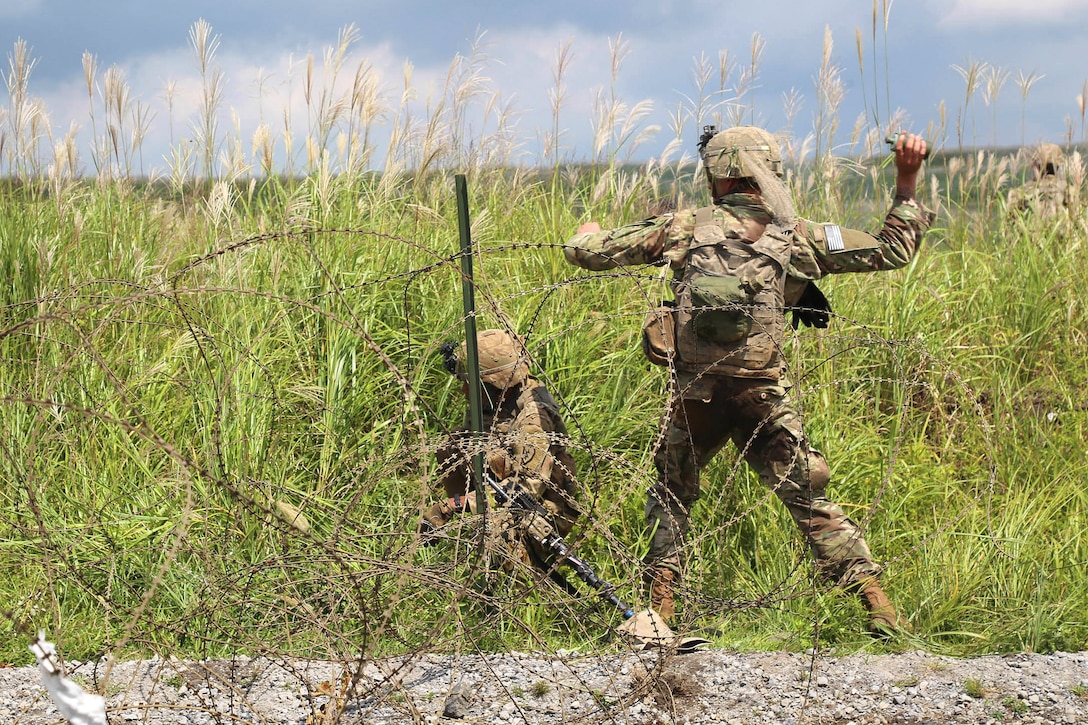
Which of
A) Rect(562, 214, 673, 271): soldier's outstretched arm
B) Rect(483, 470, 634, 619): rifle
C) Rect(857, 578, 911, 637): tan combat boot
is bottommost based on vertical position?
Rect(857, 578, 911, 637): tan combat boot

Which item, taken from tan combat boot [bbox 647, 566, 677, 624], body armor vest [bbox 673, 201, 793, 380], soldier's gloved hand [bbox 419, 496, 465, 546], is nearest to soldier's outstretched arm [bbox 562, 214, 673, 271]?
body armor vest [bbox 673, 201, 793, 380]

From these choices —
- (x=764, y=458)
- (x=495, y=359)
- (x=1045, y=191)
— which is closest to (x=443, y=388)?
(x=495, y=359)

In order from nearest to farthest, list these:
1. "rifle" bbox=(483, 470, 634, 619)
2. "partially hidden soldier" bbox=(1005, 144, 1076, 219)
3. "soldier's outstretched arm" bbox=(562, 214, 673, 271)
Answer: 1. "rifle" bbox=(483, 470, 634, 619)
2. "soldier's outstretched arm" bbox=(562, 214, 673, 271)
3. "partially hidden soldier" bbox=(1005, 144, 1076, 219)

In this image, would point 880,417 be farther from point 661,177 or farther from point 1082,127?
point 1082,127

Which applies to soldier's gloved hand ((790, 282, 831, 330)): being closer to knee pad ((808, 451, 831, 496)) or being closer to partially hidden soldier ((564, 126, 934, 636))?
partially hidden soldier ((564, 126, 934, 636))

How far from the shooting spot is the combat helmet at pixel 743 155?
4.36 m

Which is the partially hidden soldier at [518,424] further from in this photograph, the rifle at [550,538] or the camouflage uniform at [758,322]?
the camouflage uniform at [758,322]

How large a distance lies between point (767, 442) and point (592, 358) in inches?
47.3

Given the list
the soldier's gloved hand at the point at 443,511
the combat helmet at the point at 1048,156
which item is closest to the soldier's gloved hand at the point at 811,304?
the soldier's gloved hand at the point at 443,511

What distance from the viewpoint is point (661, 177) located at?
21.9 feet

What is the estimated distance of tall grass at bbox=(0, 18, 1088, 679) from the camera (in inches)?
168

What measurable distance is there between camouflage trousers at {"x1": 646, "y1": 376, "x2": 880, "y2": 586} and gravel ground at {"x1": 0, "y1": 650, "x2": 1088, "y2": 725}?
600 millimetres

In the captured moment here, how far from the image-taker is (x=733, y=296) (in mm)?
4188

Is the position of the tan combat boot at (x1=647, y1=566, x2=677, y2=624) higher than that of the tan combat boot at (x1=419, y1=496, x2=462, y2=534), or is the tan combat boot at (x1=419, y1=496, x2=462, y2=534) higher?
the tan combat boot at (x1=419, y1=496, x2=462, y2=534)
